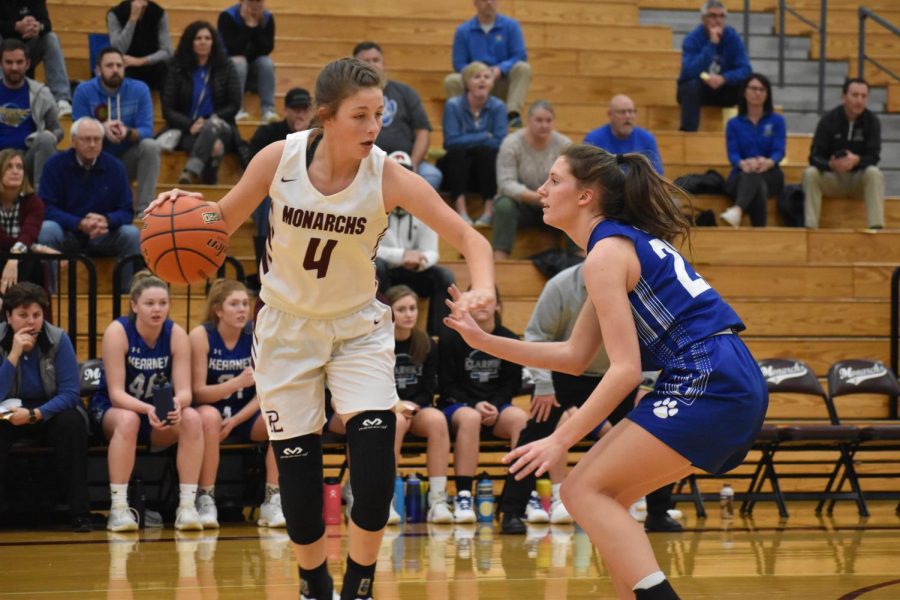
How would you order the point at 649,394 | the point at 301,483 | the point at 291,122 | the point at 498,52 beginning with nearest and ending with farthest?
the point at 649,394 → the point at 301,483 → the point at 291,122 → the point at 498,52

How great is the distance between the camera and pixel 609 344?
367 centimetres

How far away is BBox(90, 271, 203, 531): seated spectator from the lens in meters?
7.18

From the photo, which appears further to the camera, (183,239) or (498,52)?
(498,52)

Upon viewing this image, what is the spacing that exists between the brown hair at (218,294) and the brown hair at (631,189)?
156 inches

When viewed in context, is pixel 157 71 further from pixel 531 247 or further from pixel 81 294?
pixel 531 247

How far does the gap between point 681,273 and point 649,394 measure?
A: 365 mm

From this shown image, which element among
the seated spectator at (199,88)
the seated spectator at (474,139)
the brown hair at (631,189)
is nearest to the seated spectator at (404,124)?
the seated spectator at (474,139)

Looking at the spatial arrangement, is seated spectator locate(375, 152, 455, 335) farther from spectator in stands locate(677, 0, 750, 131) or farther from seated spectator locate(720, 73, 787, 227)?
spectator in stands locate(677, 0, 750, 131)

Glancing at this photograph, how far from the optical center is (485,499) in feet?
25.3

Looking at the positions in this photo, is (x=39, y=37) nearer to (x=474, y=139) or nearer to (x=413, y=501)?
(x=474, y=139)

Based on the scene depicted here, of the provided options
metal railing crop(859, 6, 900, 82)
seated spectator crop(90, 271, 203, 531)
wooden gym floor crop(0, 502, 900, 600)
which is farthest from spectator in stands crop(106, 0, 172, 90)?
metal railing crop(859, 6, 900, 82)

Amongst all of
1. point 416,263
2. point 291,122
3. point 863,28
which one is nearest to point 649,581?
point 416,263

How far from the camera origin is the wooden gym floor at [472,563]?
17.4 feet

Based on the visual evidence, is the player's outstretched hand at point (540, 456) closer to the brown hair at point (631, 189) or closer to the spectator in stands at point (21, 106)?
the brown hair at point (631, 189)
